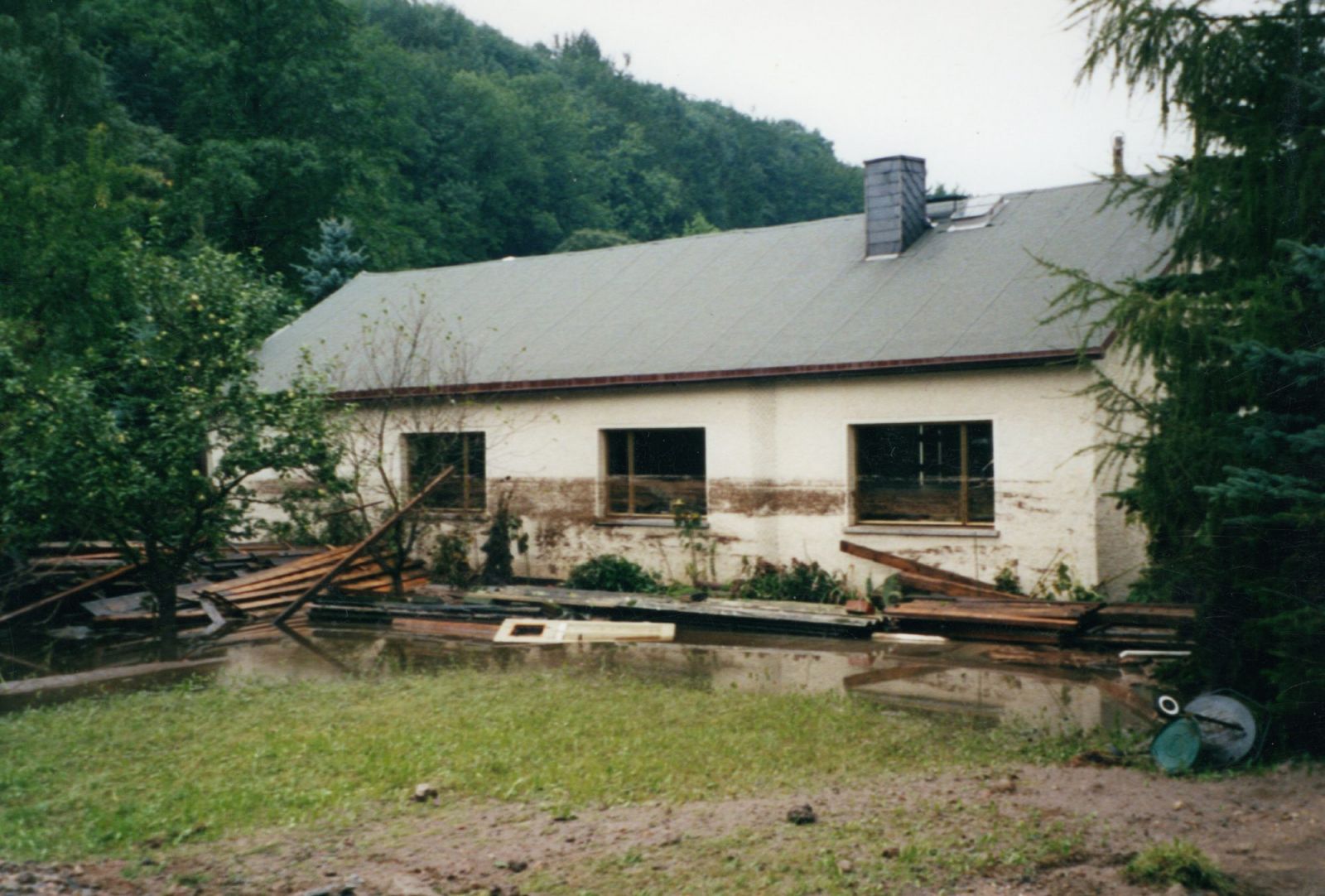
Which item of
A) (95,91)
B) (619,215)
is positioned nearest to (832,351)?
(95,91)

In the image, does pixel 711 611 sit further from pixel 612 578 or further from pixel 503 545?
pixel 503 545

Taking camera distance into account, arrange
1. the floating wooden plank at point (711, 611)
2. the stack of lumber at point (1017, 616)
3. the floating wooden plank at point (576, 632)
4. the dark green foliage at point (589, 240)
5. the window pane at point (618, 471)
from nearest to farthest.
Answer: the stack of lumber at point (1017, 616), the floating wooden plank at point (576, 632), the floating wooden plank at point (711, 611), the window pane at point (618, 471), the dark green foliage at point (589, 240)

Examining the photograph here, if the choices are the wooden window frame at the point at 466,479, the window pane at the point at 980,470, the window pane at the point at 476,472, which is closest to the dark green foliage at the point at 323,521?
the wooden window frame at the point at 466,479

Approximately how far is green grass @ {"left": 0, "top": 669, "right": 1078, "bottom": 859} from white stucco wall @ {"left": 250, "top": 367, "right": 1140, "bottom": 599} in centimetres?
519

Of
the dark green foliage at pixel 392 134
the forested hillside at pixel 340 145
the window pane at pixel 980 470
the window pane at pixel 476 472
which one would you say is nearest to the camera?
the window pane at pixel 980 470

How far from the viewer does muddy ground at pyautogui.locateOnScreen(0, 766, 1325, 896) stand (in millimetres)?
5242

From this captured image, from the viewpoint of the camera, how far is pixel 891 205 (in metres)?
18.5

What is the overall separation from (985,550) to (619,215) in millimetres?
47434

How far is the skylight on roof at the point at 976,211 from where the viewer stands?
1845cm

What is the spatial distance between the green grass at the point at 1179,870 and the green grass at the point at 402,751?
7.26 feet

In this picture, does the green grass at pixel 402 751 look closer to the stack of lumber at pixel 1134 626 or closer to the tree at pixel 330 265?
the stack of lumber at pixel 1134 626

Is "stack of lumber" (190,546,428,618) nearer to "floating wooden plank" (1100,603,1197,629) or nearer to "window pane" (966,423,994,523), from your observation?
"window pane" (966,423,994,523)

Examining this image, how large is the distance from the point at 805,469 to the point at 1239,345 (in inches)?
359

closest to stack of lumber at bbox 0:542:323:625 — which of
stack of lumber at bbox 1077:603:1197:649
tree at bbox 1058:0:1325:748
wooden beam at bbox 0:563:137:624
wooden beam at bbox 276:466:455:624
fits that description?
wooden beam at bbox 0:563:137:624
